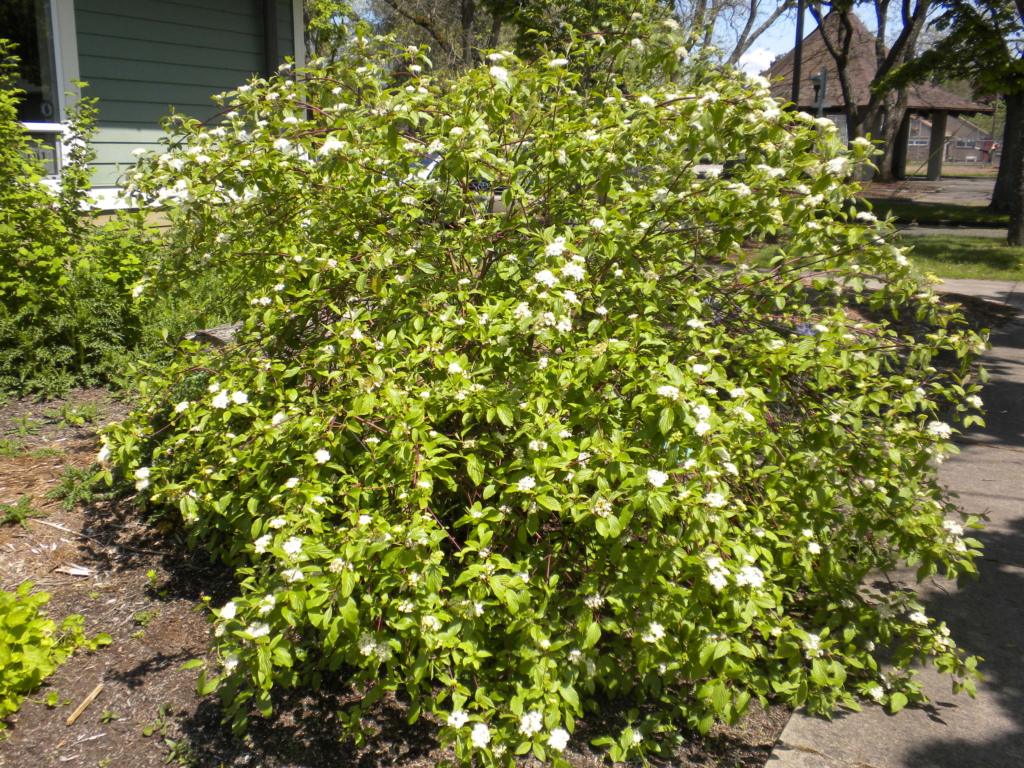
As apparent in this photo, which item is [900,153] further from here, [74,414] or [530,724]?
[530,724]

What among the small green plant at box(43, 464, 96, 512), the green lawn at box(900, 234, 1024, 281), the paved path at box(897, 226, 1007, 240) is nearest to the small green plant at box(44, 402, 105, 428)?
the small green plant at box(43, 464, 96, 512)

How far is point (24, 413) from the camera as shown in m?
3.92

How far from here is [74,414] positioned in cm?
381

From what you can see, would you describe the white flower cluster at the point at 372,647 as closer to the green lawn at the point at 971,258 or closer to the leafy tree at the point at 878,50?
the green lawn at the point at 971,258

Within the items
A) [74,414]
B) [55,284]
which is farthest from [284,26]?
[74,414]

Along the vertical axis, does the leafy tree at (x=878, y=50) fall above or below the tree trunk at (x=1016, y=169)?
above

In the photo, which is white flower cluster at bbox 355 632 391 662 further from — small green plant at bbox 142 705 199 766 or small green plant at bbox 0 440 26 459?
small green plant at bbox 0 440 26 459

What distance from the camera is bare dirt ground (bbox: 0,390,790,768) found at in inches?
90.8

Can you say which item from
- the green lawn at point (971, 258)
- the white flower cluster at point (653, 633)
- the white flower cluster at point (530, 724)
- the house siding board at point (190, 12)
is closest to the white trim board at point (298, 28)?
the house siding board at point (190, 12)

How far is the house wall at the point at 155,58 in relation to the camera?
7688 mm

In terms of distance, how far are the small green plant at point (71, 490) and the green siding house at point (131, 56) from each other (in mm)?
4778

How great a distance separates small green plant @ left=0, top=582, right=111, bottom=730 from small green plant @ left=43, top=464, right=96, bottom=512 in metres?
0.83

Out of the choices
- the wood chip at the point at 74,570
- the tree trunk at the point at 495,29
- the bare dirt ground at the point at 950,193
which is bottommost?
the wood chip at the point at 74,570

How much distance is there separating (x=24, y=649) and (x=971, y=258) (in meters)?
11.9
